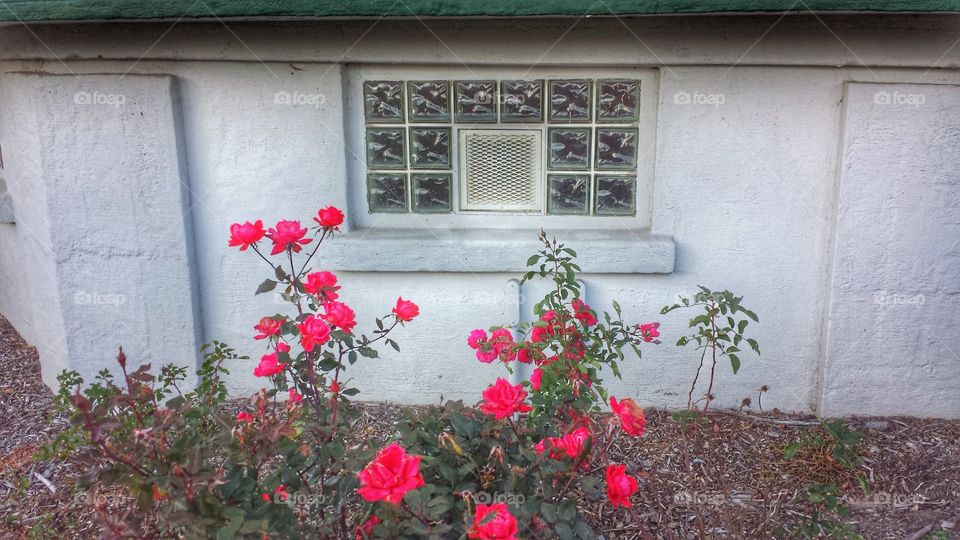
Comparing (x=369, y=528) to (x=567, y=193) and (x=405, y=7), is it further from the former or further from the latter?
(x=567, y=193)

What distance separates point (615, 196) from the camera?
4086 mm

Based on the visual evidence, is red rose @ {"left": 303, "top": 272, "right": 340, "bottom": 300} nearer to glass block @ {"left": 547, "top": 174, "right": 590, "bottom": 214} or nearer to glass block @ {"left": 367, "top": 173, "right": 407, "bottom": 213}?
glass block @ {"left": 367, "top": 173, "right": 407, "bottom": 213}

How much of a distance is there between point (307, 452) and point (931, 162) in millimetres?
3218

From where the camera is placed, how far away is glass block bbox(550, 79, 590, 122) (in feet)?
12.9

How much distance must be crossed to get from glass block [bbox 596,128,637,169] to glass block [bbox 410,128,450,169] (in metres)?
0.79

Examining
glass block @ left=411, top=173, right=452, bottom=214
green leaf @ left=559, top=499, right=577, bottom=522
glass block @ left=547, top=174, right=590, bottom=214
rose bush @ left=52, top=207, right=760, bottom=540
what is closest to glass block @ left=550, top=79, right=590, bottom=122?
glass block @ left=547, top=174, right=590, bottom=214

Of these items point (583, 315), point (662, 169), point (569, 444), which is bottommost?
point (569, 444)

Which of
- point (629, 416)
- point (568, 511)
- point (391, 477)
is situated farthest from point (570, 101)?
point (391, 477)

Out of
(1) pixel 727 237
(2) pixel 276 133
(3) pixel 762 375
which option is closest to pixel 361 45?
(2) pixel 276 133

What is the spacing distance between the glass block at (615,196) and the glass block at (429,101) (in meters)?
0.87

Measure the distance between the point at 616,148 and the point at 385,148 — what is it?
120cm

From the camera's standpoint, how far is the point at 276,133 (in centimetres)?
395

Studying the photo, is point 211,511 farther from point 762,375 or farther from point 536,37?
point 762,375

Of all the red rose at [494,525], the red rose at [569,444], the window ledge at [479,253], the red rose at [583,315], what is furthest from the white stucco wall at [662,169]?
the red rose at [494,525]
